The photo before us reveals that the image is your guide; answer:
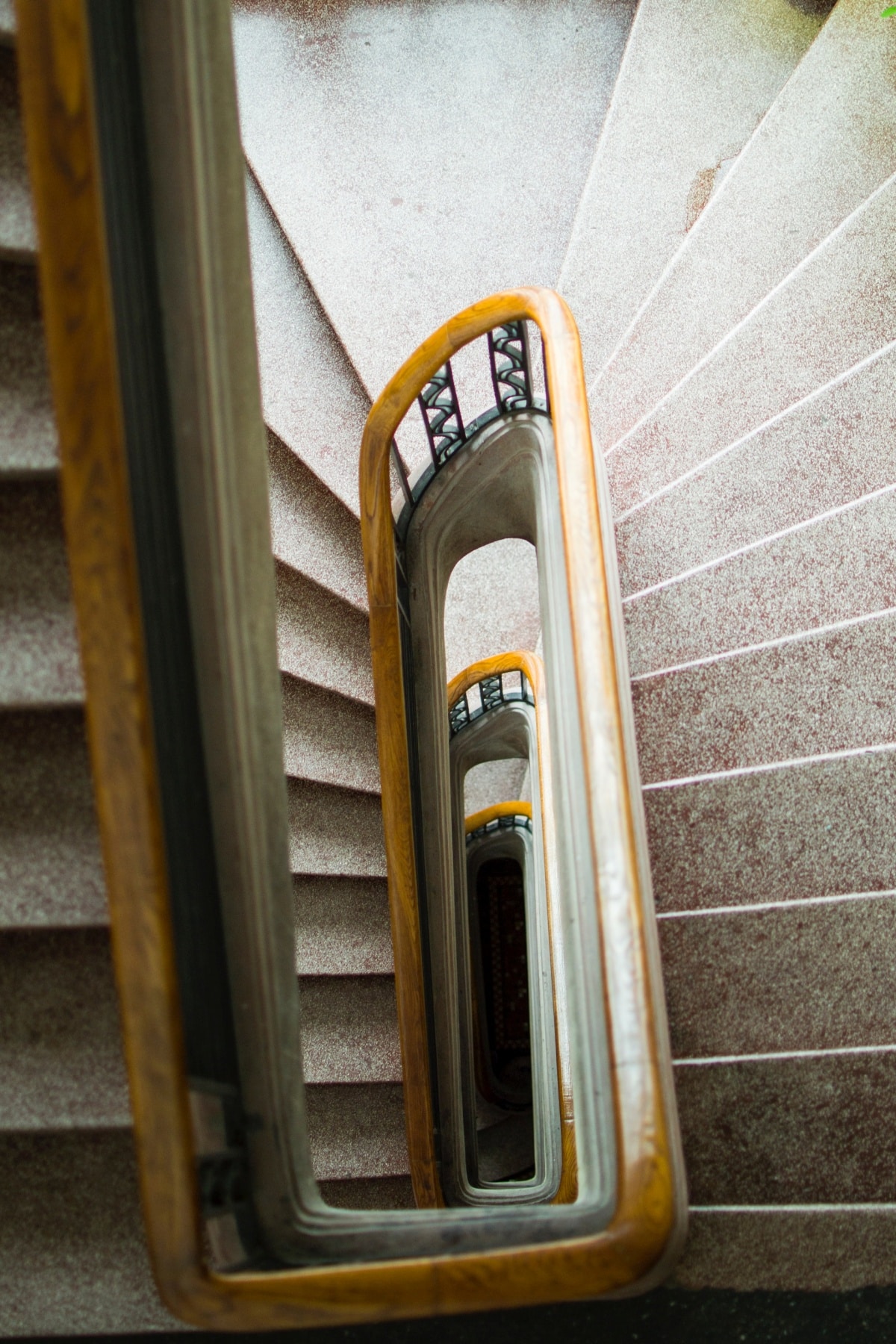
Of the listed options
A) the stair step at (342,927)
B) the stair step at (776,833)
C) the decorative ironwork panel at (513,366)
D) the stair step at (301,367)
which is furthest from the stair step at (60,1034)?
the stair step at (301,367)

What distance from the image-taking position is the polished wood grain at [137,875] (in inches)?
45.3

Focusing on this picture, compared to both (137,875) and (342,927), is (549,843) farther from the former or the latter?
(137,875)

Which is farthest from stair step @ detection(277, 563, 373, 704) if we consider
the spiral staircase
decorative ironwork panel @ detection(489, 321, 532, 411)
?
decorative ironwork panel @ detection(489, 321, 532, 411)

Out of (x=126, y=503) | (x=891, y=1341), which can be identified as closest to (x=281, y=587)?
(x=126, y=503)

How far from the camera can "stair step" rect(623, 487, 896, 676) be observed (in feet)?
9.48

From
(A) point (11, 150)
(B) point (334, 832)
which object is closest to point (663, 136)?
(B) point (334, 832)

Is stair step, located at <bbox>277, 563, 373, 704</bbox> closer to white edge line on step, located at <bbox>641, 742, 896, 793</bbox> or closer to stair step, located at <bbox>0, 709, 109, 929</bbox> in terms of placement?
white edge line on step, located at <bbox>641, 742, 896, 793</bbox>

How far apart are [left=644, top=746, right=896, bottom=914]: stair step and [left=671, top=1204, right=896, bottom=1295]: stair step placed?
2.54 ft

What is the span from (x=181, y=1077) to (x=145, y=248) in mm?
1166

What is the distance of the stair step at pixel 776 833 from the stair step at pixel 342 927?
172 centimetres

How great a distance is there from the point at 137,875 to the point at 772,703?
2064 millimetres

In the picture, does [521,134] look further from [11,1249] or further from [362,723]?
[11,1249]

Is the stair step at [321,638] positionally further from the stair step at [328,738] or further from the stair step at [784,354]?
the stair step at [784,354]

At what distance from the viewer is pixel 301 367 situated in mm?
4574
